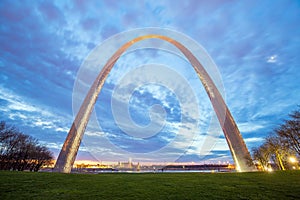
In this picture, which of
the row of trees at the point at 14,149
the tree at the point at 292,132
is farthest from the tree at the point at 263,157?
the row of trees at the point at 14,149

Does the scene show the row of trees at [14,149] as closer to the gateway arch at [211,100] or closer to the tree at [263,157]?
the gateway arch at [211,100]

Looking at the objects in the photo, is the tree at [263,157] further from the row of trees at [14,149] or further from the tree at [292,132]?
the row of trees at [14,149]

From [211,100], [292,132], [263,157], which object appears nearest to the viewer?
[292,132]

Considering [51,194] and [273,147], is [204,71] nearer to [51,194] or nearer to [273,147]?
[273,147]

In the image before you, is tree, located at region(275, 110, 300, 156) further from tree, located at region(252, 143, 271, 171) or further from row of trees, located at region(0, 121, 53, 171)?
row of trees, located at region(0, 121, 53, 171)

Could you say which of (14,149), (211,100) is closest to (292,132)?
(211,100)

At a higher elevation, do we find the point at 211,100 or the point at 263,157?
the point at 211,100

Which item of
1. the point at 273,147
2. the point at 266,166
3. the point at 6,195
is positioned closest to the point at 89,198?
the point at 6,195

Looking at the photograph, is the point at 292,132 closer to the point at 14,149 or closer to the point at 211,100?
the point at 211,100

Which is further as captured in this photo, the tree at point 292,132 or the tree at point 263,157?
the tree at point 263,157
